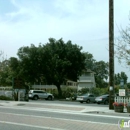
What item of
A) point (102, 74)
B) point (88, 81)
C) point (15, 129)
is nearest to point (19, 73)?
point (88, 81)

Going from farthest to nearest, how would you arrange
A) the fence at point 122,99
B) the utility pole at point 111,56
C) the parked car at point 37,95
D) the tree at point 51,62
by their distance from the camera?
the tree at point 51,62 < the parked car at point 37,95 < the fence at point 122,99 < the utility pole at point 111,56

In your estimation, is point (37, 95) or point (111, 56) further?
point (37, 95)

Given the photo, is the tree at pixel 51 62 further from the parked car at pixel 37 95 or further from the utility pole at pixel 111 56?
the utility pole at pixel 111 56

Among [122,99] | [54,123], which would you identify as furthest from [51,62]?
[54,123]

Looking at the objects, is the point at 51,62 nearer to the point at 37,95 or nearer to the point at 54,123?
the point at 37,95

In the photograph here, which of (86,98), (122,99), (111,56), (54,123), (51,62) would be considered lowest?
(86,98)

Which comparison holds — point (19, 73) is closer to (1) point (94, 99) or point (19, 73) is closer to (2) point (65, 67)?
(2) point (65, 67)

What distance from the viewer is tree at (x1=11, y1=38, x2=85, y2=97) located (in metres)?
51.8

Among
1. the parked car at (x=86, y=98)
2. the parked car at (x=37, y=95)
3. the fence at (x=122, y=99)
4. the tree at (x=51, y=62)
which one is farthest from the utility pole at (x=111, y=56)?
the tree at (x=51, y=62)

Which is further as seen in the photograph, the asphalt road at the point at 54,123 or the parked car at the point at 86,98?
the parked car at the point at 86,98

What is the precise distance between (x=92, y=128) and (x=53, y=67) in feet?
135

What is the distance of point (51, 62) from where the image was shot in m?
52.2

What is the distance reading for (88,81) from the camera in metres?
77.2

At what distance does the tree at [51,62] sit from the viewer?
51.8 metres
